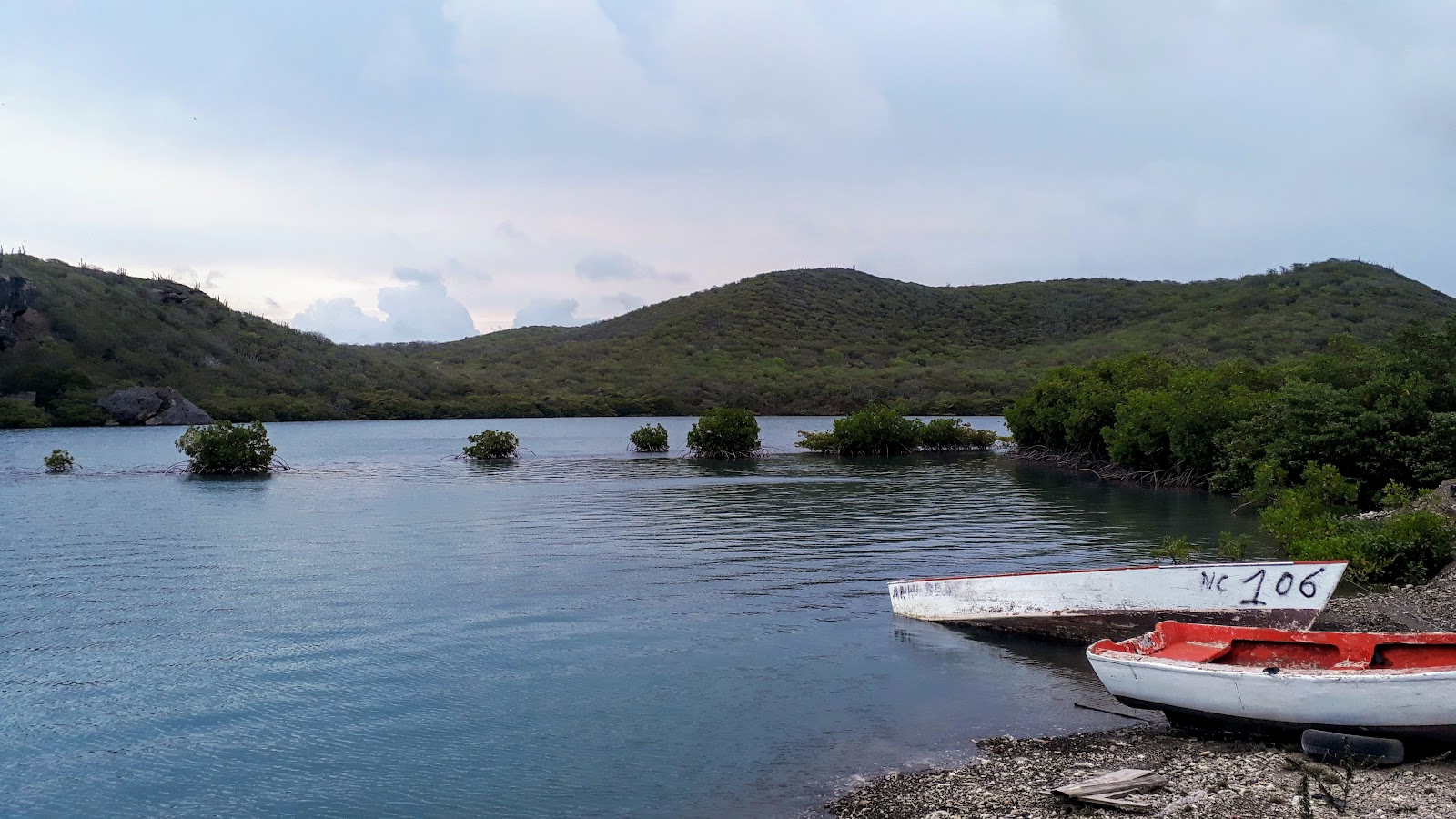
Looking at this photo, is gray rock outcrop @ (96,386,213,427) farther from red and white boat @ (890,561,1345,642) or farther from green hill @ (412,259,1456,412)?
red and white boat @ (890,561,1345,642)

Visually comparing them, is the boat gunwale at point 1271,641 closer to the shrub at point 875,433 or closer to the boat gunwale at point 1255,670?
the boat gunwale at point 1255,670

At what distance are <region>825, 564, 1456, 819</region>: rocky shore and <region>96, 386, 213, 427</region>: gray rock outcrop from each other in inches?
3148

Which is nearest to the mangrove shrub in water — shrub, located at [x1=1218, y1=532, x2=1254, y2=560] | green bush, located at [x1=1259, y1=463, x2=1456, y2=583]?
shrub, located at [x1=1218, y1=532, x2=1254, y2=560]

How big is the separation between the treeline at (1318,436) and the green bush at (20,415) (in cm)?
7332

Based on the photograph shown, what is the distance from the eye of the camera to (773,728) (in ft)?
38.0

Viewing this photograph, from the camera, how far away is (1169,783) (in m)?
8.96

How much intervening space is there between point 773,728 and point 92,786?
729 centimetres

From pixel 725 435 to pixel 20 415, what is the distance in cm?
5502

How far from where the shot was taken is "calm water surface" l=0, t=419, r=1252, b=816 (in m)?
10.3

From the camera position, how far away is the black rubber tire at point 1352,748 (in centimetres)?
912

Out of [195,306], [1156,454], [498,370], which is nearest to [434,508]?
[1156,454]

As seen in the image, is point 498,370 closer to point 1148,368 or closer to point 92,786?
point 1148,368

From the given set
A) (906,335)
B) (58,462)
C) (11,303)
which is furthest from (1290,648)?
(906,335)

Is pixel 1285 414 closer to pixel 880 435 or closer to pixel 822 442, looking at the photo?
pixel 880 435
